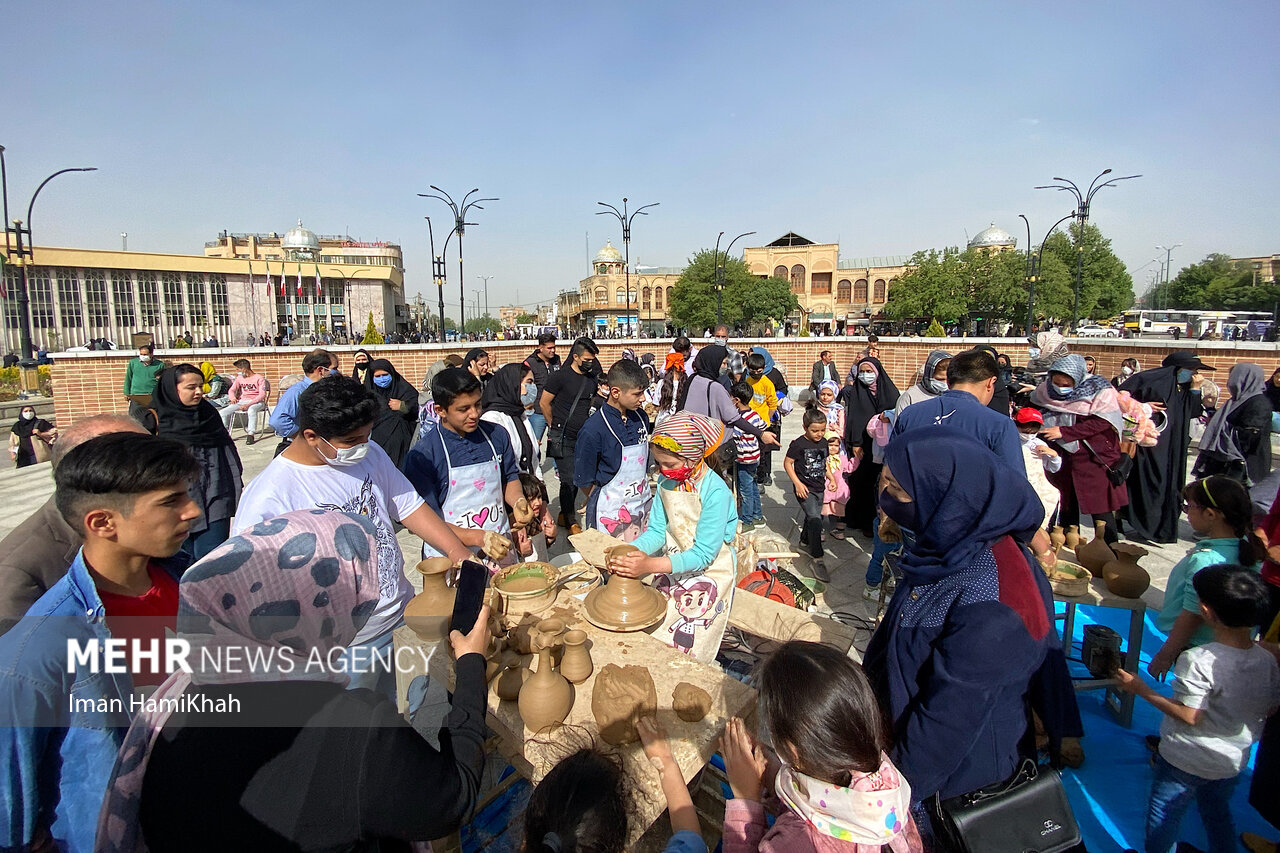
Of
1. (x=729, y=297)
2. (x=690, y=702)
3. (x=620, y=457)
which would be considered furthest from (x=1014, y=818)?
(x=729, y=297)

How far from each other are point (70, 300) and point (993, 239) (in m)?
78.9

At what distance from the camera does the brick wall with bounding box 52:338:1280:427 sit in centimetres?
1126

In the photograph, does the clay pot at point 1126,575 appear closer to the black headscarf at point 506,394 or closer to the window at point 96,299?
the black headscarf at point 506,394

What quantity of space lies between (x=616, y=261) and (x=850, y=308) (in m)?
30.5

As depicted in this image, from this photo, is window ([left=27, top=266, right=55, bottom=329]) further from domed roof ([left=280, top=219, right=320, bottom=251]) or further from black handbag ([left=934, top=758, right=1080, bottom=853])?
black handbag ([left=934, top=758, right=1080, bottom=853])

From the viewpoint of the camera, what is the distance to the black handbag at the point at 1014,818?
1697 mm

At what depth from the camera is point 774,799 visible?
1718 millimetres

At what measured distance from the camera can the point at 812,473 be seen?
5383 mm

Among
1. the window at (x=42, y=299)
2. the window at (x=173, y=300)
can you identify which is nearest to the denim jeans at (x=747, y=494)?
the window at (x=173, y=300)

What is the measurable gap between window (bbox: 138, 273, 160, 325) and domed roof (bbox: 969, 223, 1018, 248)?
71022 mm

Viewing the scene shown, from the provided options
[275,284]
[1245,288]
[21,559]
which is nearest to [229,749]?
[21,559]

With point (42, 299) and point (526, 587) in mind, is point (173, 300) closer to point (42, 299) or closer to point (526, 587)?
point (42, 299)

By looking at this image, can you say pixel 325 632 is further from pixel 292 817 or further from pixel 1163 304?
pixel 1163 304

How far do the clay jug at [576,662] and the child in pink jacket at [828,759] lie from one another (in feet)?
2.46
